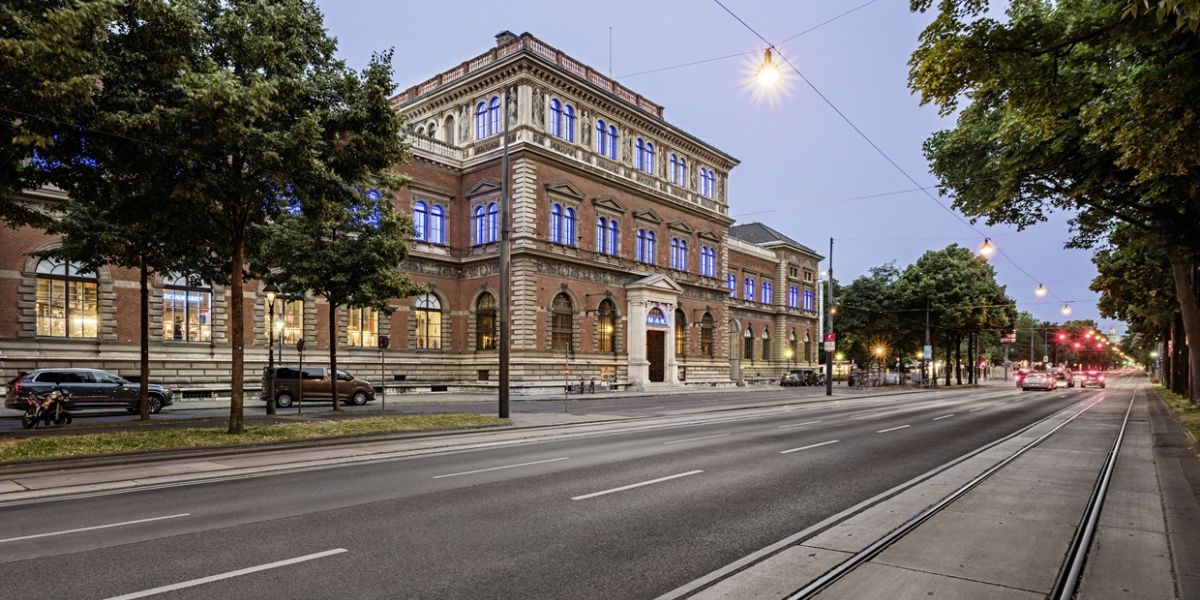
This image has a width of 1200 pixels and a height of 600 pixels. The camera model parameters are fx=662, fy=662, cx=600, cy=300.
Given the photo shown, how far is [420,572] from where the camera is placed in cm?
600

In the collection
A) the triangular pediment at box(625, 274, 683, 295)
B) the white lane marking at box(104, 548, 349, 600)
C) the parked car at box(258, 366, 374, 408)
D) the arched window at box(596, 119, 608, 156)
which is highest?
the arched window at box(596, 119, 608, 156)

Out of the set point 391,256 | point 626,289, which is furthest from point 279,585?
point 626,289

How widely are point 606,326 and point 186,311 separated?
2499 centimetres

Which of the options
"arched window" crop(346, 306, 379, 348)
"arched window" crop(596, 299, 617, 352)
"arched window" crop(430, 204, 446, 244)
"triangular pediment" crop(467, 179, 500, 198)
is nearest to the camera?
"arched window" crop(346, 306, 379, 348)

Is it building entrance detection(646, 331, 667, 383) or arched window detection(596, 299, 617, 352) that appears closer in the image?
arched window detection(596, 299, 617, 352)

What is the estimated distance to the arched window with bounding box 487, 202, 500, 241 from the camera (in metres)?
42.0

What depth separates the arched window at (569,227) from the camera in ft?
142

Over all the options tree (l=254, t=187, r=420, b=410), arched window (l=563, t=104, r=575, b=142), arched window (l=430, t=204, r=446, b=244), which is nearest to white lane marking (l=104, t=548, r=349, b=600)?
tree (l=254, t=187, r=420, b=410)

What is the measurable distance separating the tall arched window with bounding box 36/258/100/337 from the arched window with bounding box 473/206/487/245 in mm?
20135

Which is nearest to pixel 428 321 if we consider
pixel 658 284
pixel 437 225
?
pixel 437 225

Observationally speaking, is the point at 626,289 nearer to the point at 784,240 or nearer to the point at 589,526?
the point at 784,240

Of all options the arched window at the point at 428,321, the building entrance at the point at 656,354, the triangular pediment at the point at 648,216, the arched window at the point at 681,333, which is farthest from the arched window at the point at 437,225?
the arched window at the point at 681,333

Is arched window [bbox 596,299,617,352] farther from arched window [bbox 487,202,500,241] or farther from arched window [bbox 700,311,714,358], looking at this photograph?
arched window [bbox 700,311,714,358]

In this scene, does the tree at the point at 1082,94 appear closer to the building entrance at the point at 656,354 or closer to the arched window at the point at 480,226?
the arched window at the point at 480,226
